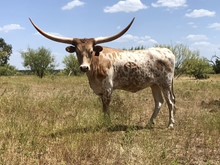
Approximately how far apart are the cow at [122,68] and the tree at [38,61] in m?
66.4

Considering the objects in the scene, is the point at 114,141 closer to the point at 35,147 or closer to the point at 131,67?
the point at 35,147

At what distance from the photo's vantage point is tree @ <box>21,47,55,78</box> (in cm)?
7475

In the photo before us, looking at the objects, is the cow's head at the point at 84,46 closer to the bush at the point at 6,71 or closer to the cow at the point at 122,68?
the cow at the point at 122,68

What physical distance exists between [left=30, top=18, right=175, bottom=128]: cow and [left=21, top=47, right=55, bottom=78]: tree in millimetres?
66373

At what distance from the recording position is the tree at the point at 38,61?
7475cm

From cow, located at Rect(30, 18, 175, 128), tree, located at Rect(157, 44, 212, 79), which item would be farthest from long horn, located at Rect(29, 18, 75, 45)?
tree, located at Rect(157, 44, 212, 79)

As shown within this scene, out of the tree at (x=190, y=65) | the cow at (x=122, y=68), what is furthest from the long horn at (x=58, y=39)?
the tree at (x=190, y=65)

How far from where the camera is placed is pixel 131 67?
31.3ft

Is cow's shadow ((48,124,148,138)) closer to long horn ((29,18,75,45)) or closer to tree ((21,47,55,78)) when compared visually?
long horn ((29,18,75,45))

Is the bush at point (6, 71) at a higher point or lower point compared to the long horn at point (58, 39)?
lower

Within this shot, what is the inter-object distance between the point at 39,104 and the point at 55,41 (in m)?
3.18

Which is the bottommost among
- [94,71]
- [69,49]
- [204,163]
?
[204,163]

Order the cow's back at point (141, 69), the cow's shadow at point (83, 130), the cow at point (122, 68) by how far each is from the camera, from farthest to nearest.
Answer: the cow's back at point (141, 69)
the cow at point (122, 68)
the cow's shadow at point (83, 130)

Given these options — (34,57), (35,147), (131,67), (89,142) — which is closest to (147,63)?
(131,67)
